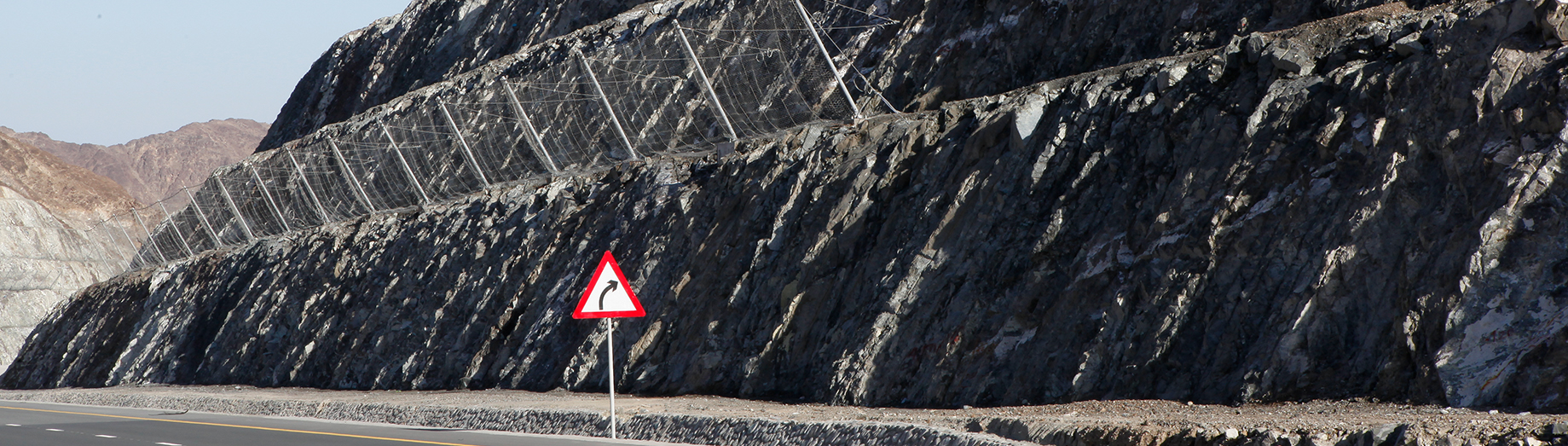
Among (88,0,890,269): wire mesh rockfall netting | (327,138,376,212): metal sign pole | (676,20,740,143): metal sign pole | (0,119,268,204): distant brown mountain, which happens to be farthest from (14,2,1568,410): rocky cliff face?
(0,119,268,204): distant brown mountain

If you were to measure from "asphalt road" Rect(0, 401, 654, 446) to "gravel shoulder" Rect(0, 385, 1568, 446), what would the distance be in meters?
0.37

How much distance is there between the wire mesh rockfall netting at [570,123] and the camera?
59.9 feet

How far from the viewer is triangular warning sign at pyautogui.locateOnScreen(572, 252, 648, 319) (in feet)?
36.1

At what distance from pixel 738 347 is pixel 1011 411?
5.07 m

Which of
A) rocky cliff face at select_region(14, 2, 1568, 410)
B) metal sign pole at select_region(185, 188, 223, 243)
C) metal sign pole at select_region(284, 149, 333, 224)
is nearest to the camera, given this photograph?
rocky cliff face at select_region(14, 2, 1568, 410)

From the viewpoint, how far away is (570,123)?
23.0 metres

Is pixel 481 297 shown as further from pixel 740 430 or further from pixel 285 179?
pixel 285 179

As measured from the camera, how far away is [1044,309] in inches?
463

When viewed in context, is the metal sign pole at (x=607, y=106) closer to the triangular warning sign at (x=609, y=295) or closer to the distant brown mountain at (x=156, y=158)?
the triangular warning sign at (x=609, y=295)

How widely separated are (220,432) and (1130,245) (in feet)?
34.4

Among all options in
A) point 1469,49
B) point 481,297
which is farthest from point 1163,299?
point 481,297

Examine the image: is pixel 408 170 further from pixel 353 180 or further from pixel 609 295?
pixel 609 295

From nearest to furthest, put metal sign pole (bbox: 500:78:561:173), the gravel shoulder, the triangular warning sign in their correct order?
the gravel shoulder → the triangular warning sign → metal sign pole (bbox: 500:78:561:173)

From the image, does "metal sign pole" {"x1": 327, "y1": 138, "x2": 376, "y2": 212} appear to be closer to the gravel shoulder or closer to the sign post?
the gravel shoulder
